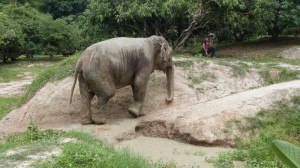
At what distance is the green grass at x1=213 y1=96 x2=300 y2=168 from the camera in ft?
20.9

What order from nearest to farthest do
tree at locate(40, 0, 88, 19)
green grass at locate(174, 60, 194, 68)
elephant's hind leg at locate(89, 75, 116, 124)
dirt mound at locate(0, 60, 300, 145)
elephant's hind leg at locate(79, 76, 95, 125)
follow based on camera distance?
1. dirt mound at locate(0, 60, 300, 145)
2. elephant's hind leg at locate(89, 75, 116, 124)
3. elephant's hind leg at locate(79, 76, 95, 125)
4. green grass at locate(174, 60, 194, 68)
5. tree at locate(40, 0, 88, 19)

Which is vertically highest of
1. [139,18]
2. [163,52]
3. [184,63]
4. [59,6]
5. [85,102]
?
[139,18]

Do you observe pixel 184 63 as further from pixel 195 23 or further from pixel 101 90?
pixel 195 23

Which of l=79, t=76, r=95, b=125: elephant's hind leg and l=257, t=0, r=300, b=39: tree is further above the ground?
l=257, t=0, r=300, b=39: tree

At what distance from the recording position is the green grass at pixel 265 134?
20.9 ft

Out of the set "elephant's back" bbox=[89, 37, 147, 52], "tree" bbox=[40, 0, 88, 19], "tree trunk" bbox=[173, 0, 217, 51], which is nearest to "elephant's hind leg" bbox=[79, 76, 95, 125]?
"elephant's back" bbox=[89, 37, 147, 52]

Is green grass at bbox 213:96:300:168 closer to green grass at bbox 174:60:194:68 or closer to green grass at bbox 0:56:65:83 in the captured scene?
green grass at bbox 174:60:194:68

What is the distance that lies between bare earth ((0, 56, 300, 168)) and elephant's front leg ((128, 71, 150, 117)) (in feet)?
0.68

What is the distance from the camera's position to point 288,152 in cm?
136

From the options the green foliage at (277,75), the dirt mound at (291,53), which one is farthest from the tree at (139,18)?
the green foliage at (277,75)

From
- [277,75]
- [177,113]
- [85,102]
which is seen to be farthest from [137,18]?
[177,113]

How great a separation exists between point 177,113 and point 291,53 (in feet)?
25.0

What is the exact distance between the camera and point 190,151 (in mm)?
7406

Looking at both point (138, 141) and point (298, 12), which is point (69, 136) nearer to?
point (138, 141)
